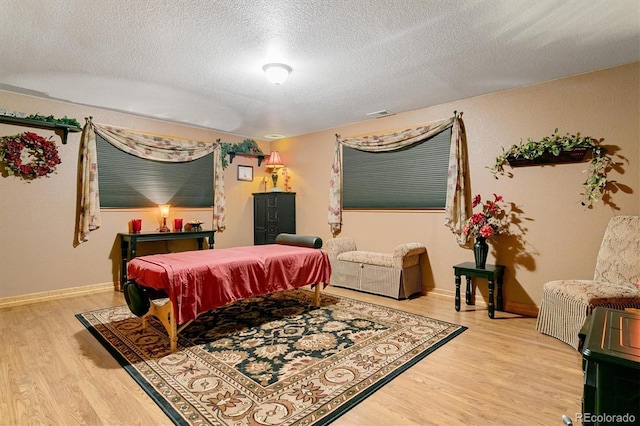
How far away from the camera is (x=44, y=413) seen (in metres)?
1.76

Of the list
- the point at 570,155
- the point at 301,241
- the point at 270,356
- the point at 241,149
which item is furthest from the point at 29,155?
the point at 570,155

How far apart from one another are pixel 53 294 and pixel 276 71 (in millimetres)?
3792

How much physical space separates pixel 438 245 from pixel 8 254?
200 inches

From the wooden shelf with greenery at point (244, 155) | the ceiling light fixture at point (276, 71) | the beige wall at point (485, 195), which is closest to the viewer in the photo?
the ceiling light fixture at point (276, 71)

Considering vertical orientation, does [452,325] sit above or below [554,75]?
below

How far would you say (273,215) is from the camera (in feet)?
19.0

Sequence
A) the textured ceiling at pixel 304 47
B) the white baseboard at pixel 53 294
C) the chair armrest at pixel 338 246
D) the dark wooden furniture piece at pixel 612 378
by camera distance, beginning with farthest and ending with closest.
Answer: the chair armrest at pixel 338 246 → the white baseboard at pixel 53 294 → the textured ceiling at pixel 304 47 → the dark wooden furniture piece at pixel 612 378

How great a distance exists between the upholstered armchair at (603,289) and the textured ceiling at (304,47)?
1.55 meters

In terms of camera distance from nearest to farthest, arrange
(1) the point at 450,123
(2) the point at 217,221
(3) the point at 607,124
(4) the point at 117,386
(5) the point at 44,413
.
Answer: (5) the point at 44,413 < (4) the point at 117,386 < (3) the point at 607,124 < (1) the point at 450,123 < (2) the point at 217,221

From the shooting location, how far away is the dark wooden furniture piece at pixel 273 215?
576cm

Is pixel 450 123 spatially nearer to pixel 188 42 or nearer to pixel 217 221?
pixel 188 42

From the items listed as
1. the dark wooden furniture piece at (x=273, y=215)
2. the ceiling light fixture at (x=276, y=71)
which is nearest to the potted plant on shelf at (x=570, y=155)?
the ceiling light fixture at (x=276, y=71)

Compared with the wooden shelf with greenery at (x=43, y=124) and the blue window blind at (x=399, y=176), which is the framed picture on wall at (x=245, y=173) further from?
the wooden shelf with greenery at (x=43, y=124)

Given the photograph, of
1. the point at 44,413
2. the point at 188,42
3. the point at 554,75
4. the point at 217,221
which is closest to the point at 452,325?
the point at 554,75
